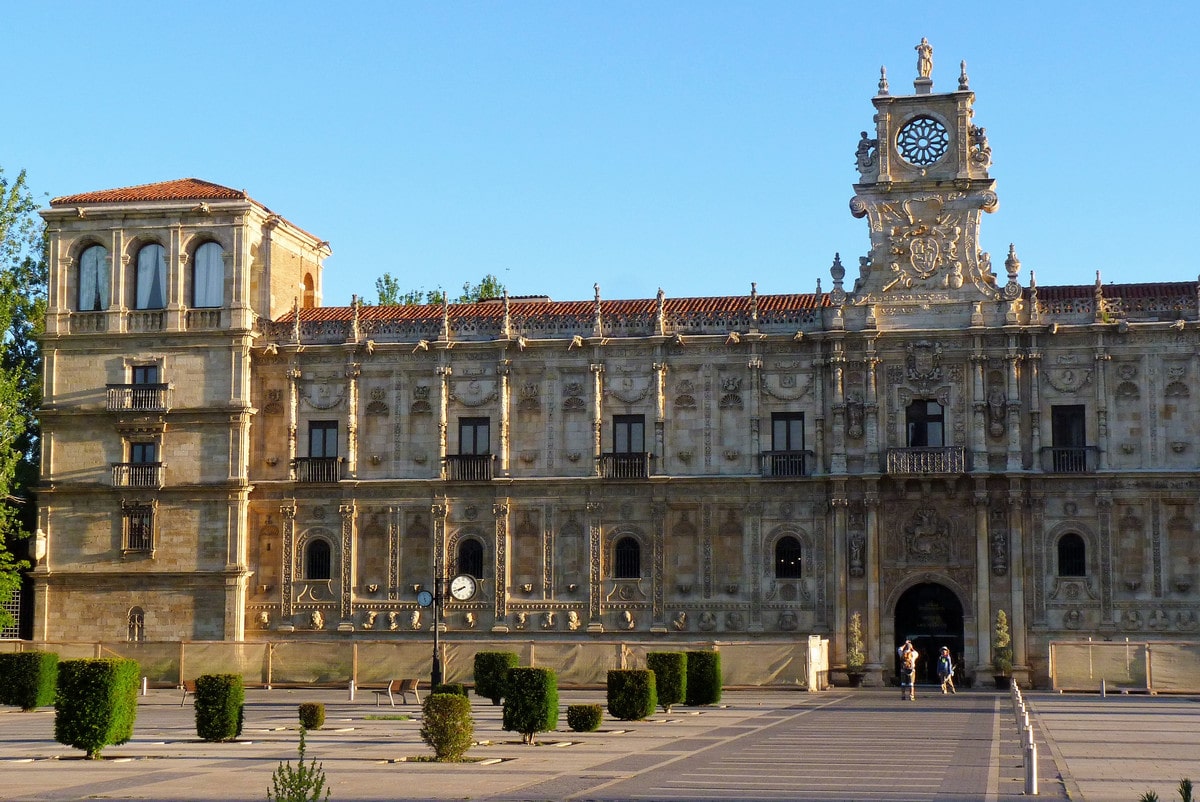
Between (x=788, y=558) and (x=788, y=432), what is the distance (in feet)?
14.6

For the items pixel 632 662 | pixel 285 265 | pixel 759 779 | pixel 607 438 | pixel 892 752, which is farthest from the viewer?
pixel 285 265

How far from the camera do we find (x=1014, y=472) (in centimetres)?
5866

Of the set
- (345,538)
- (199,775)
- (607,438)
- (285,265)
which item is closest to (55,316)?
(285,265)

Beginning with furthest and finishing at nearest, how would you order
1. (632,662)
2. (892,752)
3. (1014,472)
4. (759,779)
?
(1014,472), (632,662), (892,752), (759,779)

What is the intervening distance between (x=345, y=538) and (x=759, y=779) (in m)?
38.8

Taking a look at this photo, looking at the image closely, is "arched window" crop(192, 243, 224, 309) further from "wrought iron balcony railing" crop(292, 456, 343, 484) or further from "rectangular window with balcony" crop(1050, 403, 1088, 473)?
"rectangular window with balcony" crop(1050, 403, 1088, 473)

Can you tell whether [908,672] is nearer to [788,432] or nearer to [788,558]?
[788,558]

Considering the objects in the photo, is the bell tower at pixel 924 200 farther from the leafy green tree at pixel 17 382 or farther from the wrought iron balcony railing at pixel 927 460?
the leafy green tree at pixel 17 382

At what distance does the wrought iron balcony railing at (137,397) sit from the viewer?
210 ft

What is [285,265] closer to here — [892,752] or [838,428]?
[838,428]

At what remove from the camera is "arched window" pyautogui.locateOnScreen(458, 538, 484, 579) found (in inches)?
2489

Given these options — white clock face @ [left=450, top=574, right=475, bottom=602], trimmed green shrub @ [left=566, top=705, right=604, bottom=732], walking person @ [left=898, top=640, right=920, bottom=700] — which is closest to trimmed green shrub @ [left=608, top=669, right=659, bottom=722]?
trimmed green shrub @ [left=566, top=705, right=604, bottom=732]

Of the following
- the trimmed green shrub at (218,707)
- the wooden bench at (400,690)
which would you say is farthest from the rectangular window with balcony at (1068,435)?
the trimmed green shrub at (218,707)

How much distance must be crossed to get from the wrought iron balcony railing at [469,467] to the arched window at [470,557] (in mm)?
2314
